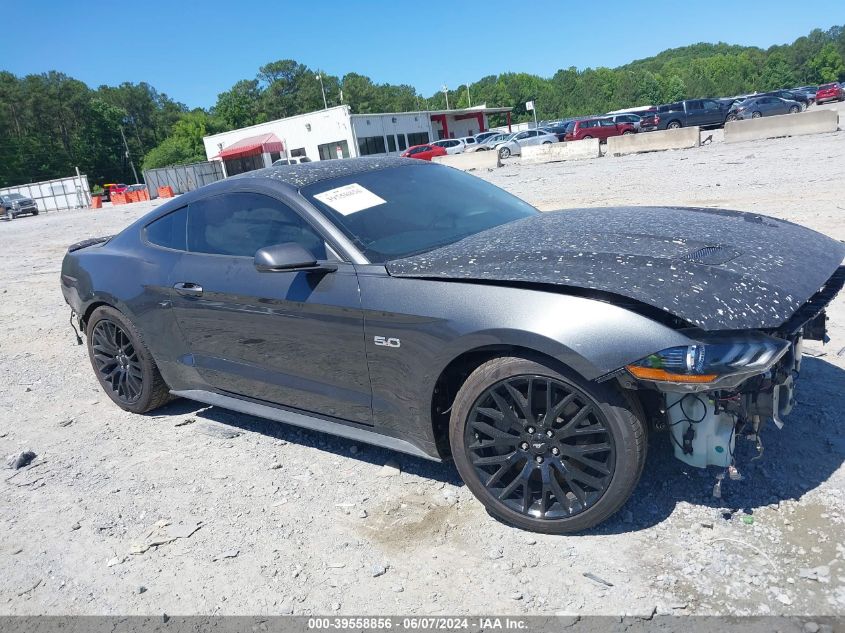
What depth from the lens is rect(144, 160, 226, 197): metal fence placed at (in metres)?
49.3

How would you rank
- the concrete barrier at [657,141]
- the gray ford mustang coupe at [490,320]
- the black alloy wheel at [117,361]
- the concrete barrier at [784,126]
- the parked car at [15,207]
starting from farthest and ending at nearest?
the parked car at [15,207] → the concrete barrier at [657,141] → the concrete barrier at [784,126] → the black alloy wheel at [117,361] → the gray ford mustang coupe at [490,320]

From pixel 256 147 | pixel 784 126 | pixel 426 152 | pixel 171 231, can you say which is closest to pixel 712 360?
pixel 171 231

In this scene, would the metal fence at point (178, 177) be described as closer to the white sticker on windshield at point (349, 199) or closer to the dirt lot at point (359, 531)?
the dirt lot at point (359, 531)

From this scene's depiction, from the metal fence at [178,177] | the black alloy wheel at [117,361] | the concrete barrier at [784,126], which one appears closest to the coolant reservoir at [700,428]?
the black alloy wheel at [117,361]

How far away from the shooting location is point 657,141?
2364 cm

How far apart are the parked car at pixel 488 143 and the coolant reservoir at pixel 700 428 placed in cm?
3948

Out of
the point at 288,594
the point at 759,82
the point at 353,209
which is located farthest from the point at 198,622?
the point at 759,82

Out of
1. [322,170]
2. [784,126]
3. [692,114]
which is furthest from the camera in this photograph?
[692,114]

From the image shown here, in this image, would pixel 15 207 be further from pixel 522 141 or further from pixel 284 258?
pixel 284 258

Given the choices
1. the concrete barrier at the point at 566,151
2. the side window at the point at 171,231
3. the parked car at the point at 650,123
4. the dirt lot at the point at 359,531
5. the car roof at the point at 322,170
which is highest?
the car roof at the point at 322,170

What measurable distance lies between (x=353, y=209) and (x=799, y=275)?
6.89 feet

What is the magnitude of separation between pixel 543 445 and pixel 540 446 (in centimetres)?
1

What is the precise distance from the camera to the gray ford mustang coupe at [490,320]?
2428 mm

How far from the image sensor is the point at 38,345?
23.3ft
